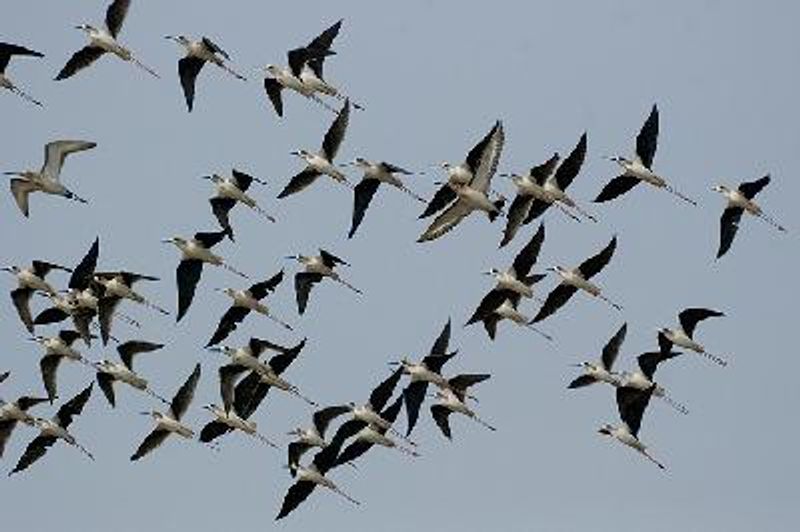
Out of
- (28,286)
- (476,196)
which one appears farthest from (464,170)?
(28,286)

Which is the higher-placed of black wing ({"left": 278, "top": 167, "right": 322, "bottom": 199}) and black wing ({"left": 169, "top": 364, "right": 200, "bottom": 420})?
black wing ({"left": 278, "top": 167, "right": 322, "bottom": 199})

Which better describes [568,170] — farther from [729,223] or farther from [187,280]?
[187,280]

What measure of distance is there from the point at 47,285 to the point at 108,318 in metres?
3.49

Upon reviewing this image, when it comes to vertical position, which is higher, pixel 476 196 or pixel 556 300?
pixel 476 196

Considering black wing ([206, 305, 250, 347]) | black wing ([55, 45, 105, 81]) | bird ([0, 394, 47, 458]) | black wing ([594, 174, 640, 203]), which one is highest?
black wing ([594, 174, 640, 203])

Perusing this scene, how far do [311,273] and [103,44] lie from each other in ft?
31.8

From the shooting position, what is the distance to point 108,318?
8981cm

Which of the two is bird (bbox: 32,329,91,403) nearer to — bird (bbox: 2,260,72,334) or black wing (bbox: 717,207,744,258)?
bird (bbox: 2,260,72,334)

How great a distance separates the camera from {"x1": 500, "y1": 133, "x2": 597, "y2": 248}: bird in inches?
3312

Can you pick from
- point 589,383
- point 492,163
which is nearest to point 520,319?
point 589,383

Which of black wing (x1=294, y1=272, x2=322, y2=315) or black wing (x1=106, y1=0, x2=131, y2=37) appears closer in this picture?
black wing (x1=106, y1=0, x2=131, y2=37)

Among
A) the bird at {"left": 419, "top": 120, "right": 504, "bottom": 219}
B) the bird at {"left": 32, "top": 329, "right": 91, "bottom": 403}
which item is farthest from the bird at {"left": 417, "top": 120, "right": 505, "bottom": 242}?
the bird at {"left": 32, "top": 329, "right": 91, "bottom": 403}

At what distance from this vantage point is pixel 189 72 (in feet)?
294

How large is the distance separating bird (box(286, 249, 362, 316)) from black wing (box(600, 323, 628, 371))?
8.67 m
